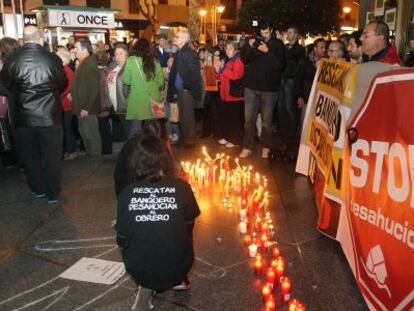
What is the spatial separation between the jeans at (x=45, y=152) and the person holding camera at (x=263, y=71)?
11.0ft

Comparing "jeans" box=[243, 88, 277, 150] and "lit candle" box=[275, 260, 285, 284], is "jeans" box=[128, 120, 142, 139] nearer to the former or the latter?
"jeans" box=[243, 88, 277, 150]

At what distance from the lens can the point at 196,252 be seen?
4.71 meters

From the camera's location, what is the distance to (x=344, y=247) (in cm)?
431

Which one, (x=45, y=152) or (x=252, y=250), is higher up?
(x=45, y=152)

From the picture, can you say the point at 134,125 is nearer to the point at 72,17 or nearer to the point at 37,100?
the point at 37,100

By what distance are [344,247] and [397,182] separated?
1.30 m

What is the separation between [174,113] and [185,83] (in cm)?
96

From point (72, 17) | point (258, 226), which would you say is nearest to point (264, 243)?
point (258, 226)

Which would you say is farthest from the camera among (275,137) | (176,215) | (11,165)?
(275,137)

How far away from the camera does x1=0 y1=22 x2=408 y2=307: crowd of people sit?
11.1ft

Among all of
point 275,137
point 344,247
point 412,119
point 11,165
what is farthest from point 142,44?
point 412,119

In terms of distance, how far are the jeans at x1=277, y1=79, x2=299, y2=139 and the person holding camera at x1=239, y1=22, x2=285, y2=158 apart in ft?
5.16

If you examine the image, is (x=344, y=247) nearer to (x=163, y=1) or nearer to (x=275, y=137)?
(x=275, y=137)

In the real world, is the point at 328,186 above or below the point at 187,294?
above
